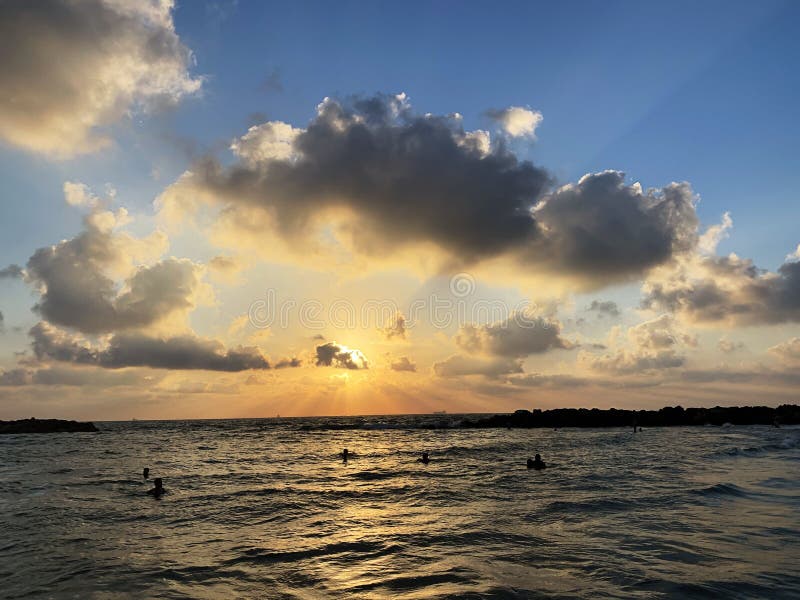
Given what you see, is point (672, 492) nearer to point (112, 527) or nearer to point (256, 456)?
point (112, 527)

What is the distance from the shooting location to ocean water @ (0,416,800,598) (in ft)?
43.5

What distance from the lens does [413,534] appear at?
19078 millimetres

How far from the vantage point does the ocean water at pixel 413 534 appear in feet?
Answer: 43.5

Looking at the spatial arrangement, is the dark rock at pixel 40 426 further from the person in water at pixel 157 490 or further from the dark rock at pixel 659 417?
the person in water at pixel 157 490

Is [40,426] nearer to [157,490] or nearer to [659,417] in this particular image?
[157,490]

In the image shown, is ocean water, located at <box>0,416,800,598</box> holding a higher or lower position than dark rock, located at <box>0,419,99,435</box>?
higher

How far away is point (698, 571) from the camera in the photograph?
13.7 m

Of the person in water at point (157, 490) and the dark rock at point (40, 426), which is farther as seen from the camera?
the dark rock at point (40, 426)

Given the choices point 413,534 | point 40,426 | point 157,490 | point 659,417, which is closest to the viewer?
point 413,534

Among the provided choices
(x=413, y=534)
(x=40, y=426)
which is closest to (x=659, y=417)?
(x=413, y=534)

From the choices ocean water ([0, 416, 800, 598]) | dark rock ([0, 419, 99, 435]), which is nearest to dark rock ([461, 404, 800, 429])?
ocean water ([0, 416, 800, 598])

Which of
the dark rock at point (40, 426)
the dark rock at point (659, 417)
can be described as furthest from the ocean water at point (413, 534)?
the dark rock at point (40, 426)

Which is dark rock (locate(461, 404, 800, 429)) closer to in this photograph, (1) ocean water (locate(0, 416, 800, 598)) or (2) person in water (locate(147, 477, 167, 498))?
(1) ocean water (locate(0, 416, 800, 598))

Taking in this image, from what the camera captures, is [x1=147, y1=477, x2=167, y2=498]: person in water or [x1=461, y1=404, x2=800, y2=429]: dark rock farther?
[x1=461, y1=404, x2=800, y2=429]: dark rock
